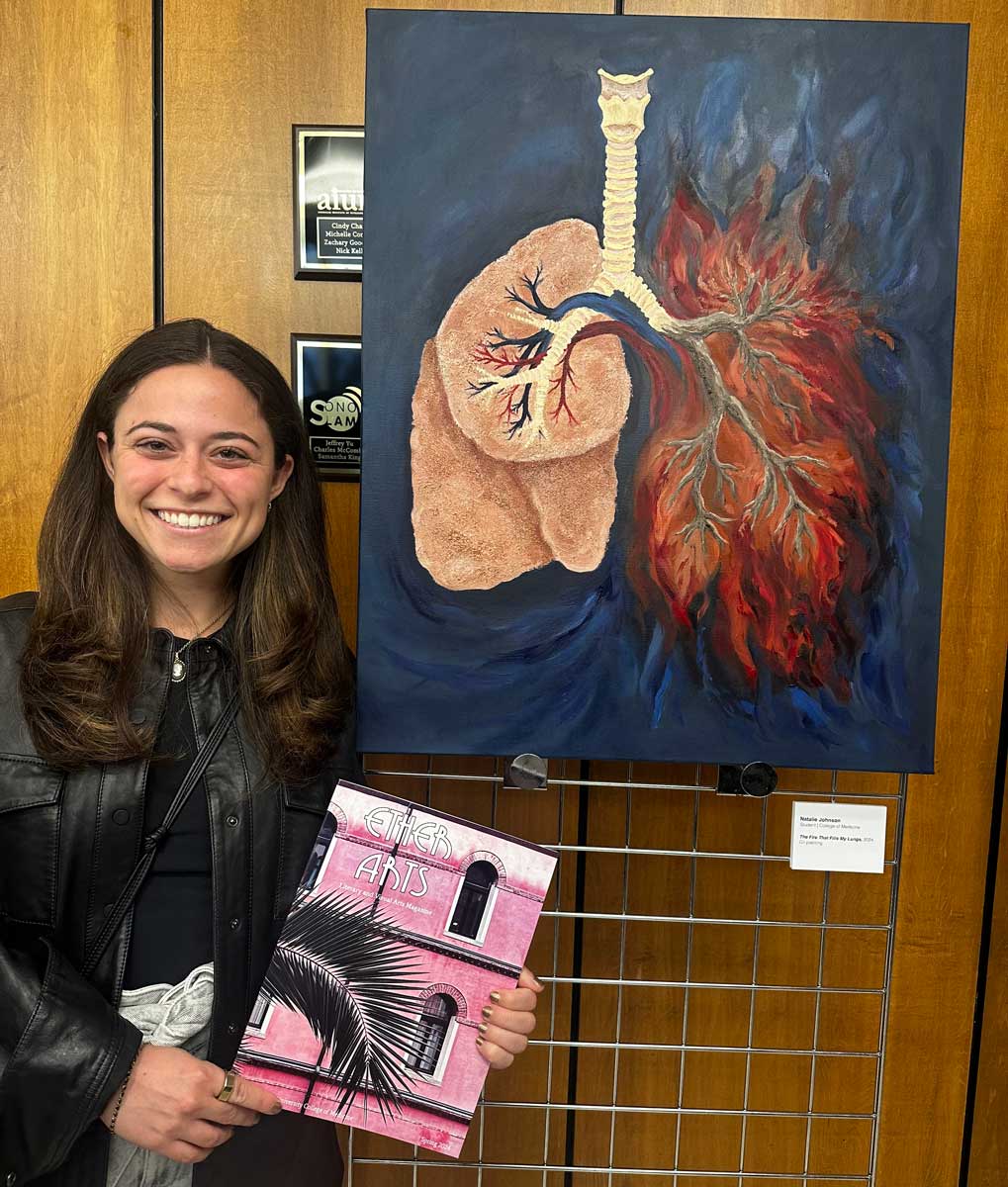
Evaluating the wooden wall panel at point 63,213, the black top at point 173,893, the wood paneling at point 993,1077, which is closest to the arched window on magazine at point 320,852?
the black top at point 173,893

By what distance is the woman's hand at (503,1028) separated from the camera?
1.13 meters

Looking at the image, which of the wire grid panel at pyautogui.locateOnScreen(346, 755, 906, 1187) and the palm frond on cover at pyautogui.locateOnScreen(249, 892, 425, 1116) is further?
the wire grid panel at pyautogui.locateOnScreen(346, 755, 906, 1187)

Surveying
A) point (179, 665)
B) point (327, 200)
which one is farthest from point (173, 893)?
point (327, 200)

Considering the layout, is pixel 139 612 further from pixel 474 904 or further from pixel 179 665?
pixel 474 904

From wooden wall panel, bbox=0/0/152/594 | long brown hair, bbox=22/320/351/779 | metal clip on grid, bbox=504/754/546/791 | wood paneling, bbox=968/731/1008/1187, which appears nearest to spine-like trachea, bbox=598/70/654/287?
long brown hair, bbox=22/320/351/779

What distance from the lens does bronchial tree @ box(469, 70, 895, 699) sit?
1186 mm

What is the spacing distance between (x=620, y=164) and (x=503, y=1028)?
1.14 meters

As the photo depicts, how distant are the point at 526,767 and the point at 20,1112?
0.72 meters

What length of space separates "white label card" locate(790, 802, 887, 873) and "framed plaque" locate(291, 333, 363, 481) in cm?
98

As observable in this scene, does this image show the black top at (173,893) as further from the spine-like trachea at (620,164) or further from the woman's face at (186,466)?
the spine-like trachea at (620,164)

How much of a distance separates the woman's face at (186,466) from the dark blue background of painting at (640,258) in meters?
0.17


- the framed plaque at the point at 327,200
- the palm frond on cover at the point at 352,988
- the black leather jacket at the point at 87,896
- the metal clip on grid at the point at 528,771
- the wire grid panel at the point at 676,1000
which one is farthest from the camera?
the wire grid panel at the point at 676,1000

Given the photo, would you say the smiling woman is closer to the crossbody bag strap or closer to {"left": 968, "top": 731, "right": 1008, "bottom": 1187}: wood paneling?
the crossbody bag strap

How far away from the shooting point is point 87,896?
1071 mm
